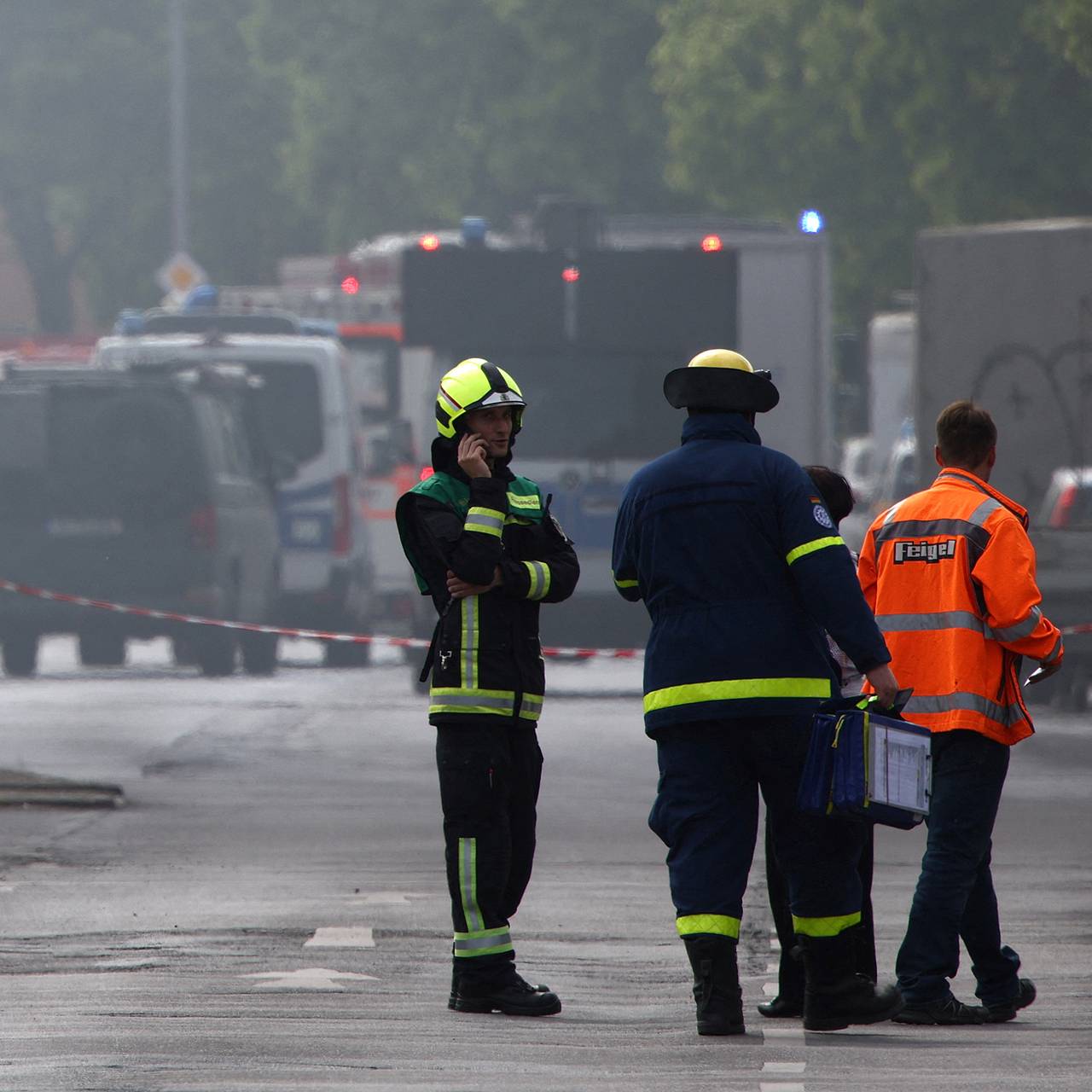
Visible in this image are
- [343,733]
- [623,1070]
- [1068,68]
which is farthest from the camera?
[1068,68]

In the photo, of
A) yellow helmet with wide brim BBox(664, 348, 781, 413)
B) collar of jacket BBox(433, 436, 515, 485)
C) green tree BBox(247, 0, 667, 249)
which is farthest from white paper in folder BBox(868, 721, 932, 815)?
green tree BBox(247, 0, 667, 249)

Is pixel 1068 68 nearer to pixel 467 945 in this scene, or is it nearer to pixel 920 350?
pixel 920 350

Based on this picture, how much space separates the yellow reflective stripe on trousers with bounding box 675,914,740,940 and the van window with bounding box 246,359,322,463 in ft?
51.8

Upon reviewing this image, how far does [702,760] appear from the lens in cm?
713

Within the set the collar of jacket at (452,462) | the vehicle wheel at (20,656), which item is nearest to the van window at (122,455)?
the vehicle wheel at (20,656)

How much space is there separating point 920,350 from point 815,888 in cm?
1305

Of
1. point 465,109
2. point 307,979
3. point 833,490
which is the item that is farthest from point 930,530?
point 465,109

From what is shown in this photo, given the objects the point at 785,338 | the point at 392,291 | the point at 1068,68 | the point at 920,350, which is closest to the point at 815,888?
the point at 920,350

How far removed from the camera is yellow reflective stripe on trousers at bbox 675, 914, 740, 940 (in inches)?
279

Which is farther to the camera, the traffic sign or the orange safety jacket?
the traffic sign

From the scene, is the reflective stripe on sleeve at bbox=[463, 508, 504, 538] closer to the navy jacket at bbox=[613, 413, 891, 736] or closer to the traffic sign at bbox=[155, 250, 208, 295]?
the navy jacket at bbox=[613, 413, 891, 736]

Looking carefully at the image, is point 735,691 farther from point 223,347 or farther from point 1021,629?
point 223,347

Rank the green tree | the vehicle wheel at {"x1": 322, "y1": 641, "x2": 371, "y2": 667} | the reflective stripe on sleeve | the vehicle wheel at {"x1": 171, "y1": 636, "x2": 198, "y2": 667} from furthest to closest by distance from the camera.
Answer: the green tree < the vehicle wheel at {"x1": 322, "y1": 641, "x2": 371, "y2": 667} < the vehicle wheel at {"x1": 171, "y1": 636, "x2": 198, "y2": 667} < the reflective stripe on sleeve

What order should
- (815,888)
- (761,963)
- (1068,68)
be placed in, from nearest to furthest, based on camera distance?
1. (815,888)
2. (761,963)
3. (1068,68)
